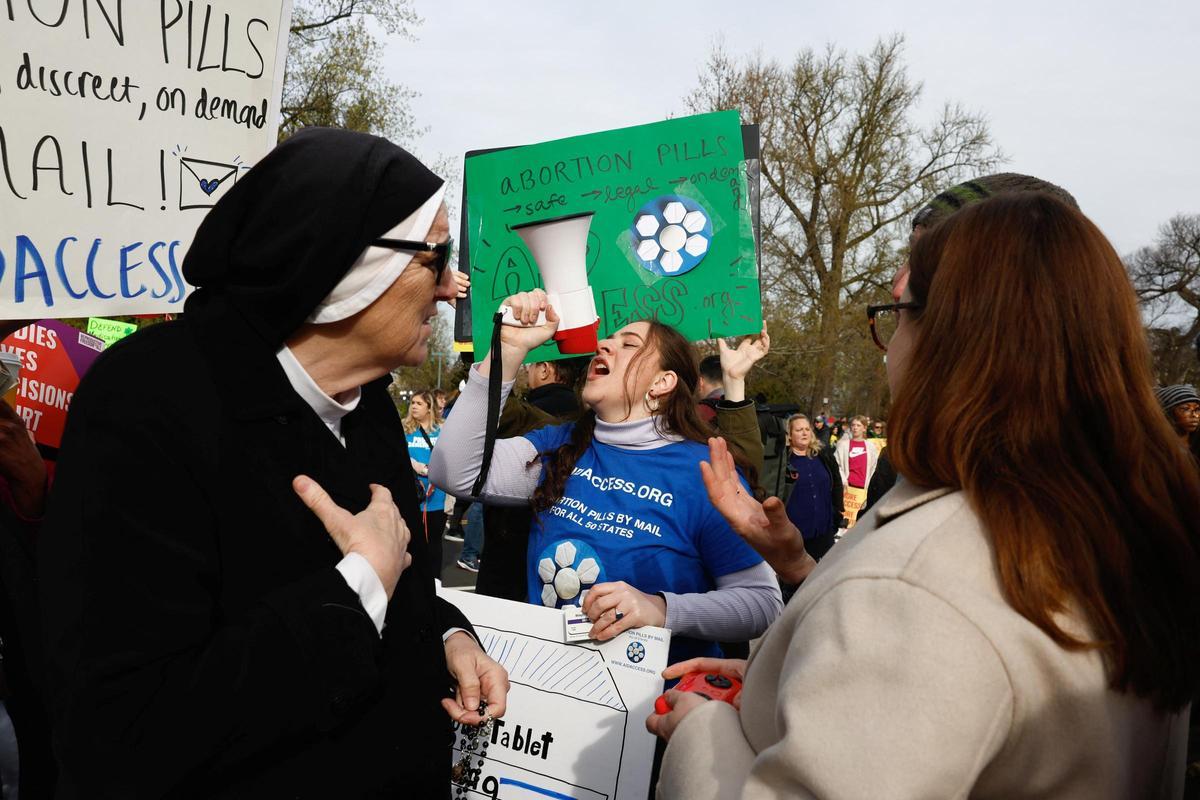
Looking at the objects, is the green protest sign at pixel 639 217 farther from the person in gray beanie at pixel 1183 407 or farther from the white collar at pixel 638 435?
the person in gray beanie at pixel 1183 407

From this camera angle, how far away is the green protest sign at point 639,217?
3.13 metres

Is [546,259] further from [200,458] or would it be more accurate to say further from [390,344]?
[200,458]

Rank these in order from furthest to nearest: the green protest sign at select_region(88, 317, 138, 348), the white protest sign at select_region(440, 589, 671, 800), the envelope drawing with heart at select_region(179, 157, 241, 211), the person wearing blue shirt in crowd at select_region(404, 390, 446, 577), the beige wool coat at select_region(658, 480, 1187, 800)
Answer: the person wearing blue shirt in crowd at select_region(404, 390, 446, 577) → the green protest sign at select_region(88, 317, 138, 348) → the envelope drawing with heart at select_region(179, 157, 241, 211) → the white protest sign at select_region(440, 589, 671, 800) → the beige wool coat at select_region(658, 480, 1187, 800)

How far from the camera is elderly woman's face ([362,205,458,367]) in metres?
1.62

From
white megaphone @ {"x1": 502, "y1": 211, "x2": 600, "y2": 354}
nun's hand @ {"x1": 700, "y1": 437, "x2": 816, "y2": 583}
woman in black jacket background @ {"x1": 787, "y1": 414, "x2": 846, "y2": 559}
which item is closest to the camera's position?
nun's hand @ {"x1": 700, "y1": 437, "x2": 816, "y2": 583}

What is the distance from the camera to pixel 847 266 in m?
26.8

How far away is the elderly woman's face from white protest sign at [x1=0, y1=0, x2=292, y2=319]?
1000 mm

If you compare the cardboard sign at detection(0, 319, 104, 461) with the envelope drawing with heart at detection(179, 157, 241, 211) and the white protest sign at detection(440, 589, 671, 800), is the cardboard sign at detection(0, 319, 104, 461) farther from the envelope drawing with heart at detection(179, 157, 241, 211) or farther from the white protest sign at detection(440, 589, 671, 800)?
the white protest sign at detection(440, 589, 671, 800)

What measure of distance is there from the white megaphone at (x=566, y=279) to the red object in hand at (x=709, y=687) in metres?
1.31

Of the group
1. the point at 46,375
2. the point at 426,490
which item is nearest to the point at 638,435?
the point at 46,375

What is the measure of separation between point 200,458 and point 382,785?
66 centimetres

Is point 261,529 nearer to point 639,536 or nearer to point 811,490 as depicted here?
point 639,536

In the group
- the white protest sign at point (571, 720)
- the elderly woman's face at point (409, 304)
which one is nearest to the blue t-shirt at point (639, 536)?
the white protest sign at point (571, 720)

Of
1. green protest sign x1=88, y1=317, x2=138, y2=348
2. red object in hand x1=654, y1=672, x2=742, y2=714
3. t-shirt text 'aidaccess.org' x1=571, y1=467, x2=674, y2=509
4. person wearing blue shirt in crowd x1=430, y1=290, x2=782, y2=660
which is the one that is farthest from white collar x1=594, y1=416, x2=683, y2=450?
green protest sign x1=88, y1=317, x2=138, y2=348
